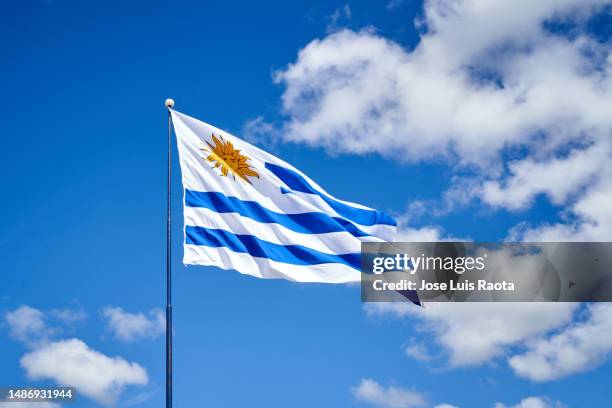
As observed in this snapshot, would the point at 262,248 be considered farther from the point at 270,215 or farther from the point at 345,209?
the point at 345,209

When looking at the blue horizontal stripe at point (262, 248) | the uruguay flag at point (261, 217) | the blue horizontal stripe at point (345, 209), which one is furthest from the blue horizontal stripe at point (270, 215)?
the blue horizontal stripe at point (262, 248)

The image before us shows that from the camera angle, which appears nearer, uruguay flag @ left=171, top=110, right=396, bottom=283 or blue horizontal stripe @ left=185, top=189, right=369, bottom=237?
uruguay flag @ left=171, top=110, right=396, bottom=283

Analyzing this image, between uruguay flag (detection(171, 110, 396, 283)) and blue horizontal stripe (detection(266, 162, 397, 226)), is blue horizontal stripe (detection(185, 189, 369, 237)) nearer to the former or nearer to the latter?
uruguay flag (detection(171, 110, 396, 283))

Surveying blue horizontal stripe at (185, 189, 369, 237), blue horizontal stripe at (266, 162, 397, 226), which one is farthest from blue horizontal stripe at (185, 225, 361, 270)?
blue horizontal stripe at (266, 162, 397, 226)

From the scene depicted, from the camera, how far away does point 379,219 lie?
30578 mm

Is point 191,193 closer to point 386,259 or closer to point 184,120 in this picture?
point 184,120

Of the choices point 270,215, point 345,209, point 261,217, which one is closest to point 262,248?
point 261,217

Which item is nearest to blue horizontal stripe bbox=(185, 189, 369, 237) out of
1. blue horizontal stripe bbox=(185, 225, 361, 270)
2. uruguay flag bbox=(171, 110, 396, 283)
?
uruguay flag bbox=(171, 110, 396, 283)

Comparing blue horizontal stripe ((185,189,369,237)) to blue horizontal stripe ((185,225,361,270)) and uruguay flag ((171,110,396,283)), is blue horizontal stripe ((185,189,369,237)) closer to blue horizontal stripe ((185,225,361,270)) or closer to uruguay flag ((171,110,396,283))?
uruguay flag ((171,110,396,283))

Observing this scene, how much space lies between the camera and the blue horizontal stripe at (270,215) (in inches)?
1125

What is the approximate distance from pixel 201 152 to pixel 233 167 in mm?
1132

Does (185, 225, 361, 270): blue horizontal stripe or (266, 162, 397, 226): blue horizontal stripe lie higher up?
(266, 162, 397, 226): blue horizontal stripe

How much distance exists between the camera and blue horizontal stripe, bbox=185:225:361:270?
91.4ft

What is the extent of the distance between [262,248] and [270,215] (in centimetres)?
126
